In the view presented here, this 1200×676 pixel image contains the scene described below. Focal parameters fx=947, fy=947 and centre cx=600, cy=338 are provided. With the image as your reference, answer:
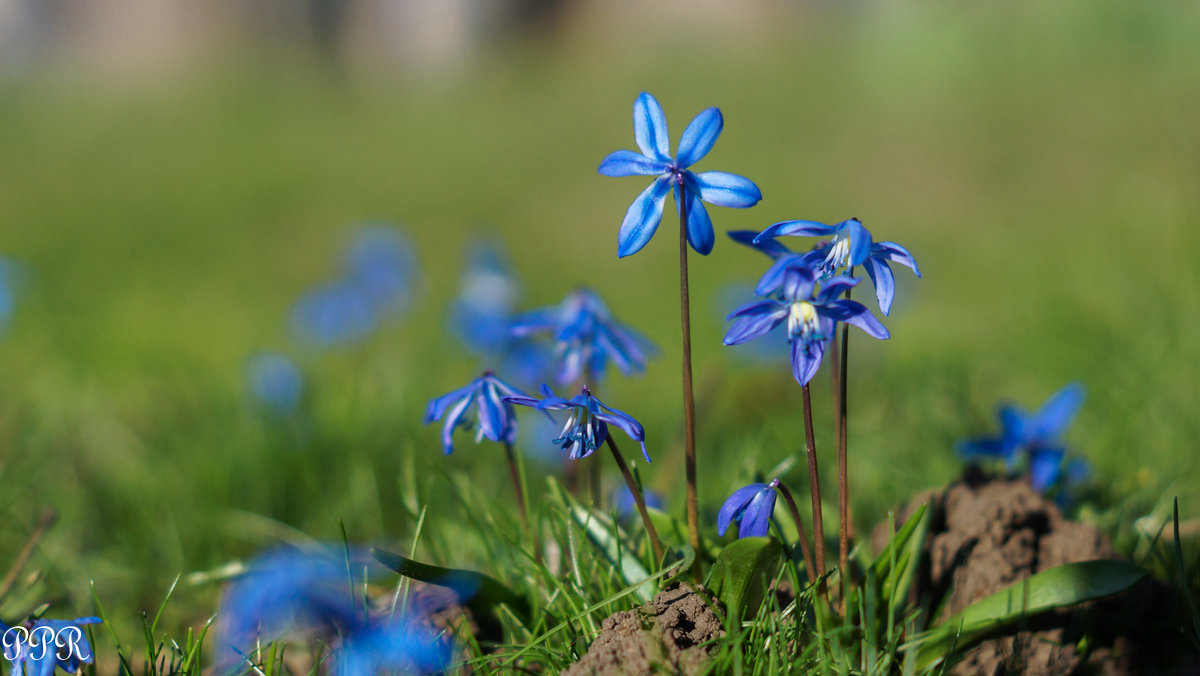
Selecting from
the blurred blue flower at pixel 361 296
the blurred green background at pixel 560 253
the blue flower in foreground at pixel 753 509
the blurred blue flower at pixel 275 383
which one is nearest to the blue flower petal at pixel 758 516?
the blue flower in foreground at pixel 753 509

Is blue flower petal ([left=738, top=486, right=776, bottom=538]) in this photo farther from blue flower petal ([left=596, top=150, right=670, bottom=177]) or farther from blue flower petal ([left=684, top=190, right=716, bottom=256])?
blue flower petal ([left=596, top=150, right=670, bottom=177])

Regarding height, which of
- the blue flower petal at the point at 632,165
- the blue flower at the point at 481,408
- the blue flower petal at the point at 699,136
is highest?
the blue flower petal at the point at 699,136

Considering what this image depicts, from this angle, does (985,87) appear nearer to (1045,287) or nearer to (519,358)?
(1045,287)

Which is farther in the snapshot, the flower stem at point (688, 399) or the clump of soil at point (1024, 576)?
the clump of soil at point (1024, 576)

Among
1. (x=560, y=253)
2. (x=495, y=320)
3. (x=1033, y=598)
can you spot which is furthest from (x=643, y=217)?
(x=560, y=253)

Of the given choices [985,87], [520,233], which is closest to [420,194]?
[520,233]

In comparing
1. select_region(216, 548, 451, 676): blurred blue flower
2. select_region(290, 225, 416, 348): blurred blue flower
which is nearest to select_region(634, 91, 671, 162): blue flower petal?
select_region(216, 548, 451, 676): blurred blue flower

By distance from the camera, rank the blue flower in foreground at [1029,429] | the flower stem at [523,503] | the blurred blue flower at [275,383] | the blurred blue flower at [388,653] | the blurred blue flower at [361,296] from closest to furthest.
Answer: the blurred blue flower at [388,653], the flower stem at [523,503], the blue flower in foreground at [1029,429], the blurred blue flower at [275,383], the blurred blue flower at [361,296]

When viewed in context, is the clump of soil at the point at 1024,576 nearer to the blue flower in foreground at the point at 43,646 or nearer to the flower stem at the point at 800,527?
the flower stem at the point at 800,527
